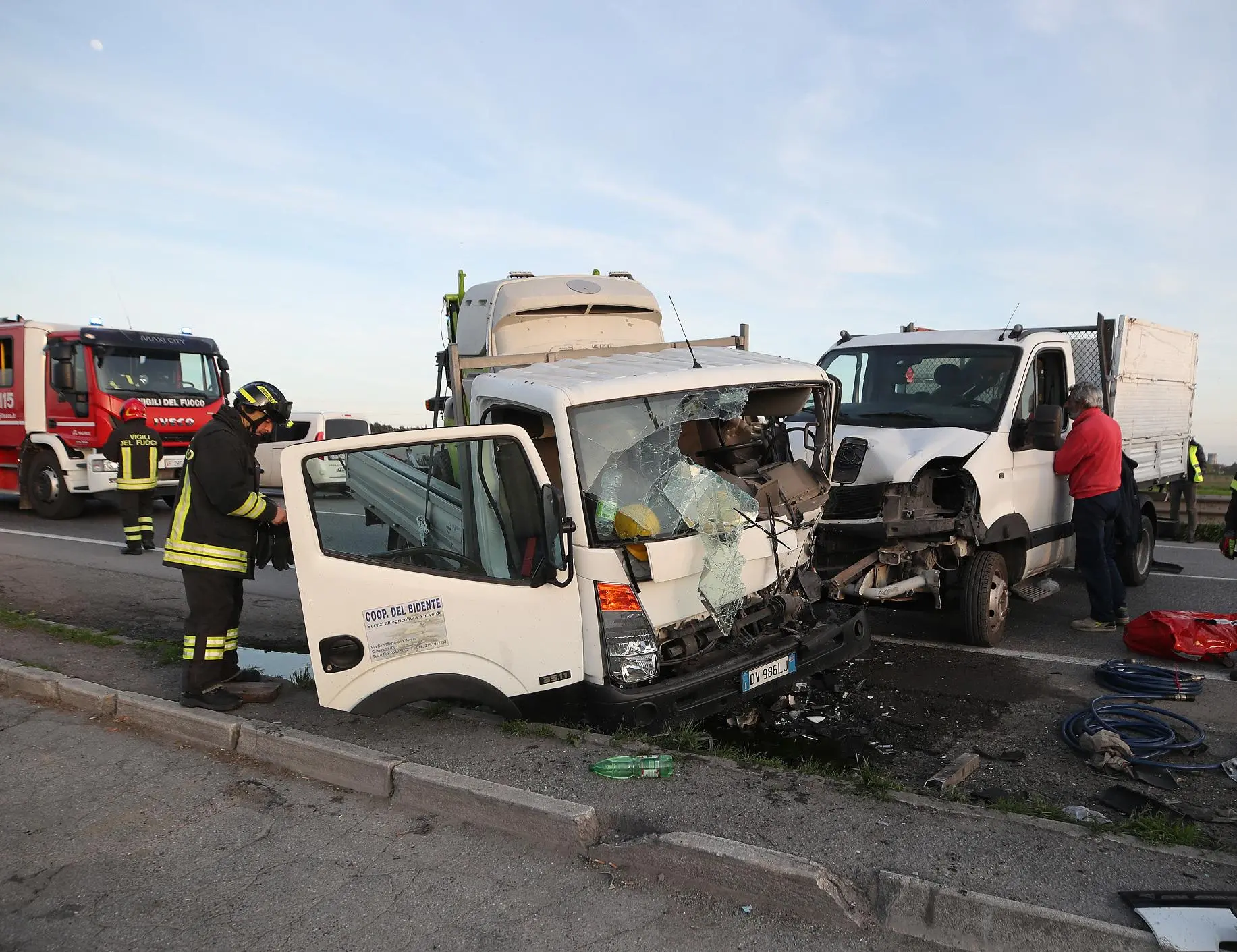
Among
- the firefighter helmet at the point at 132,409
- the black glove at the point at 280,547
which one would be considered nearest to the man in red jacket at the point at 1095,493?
the black glove at the point at 280,547

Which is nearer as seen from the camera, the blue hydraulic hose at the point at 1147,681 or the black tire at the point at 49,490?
the blue hydraulic hose at the point at 1147,681

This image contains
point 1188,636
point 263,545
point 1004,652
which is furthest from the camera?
point 1004,652

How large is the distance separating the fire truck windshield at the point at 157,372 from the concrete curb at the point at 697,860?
1029 cm

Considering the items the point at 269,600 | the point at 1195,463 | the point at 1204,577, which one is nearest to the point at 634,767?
the point at 269,600

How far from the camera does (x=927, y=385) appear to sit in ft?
22.7

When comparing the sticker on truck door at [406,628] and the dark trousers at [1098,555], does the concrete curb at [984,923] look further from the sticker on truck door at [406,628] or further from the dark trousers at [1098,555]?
the dark trousers at [1098,555]

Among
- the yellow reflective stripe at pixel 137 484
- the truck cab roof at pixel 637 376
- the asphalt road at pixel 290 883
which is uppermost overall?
the truck cab roof at pixel 637 376

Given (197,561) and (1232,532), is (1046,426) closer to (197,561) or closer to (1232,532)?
(1232,532)

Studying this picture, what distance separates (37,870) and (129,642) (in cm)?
308

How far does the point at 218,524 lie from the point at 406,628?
1410mm

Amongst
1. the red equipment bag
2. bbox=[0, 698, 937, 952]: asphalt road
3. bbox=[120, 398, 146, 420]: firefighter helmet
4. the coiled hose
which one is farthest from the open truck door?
bbox=[120, 398, 146, 420]: firefighter helmet

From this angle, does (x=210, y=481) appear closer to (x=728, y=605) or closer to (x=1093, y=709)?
(x=728, y=605)

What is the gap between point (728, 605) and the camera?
14.9 ft

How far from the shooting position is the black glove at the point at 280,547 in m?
4.92
